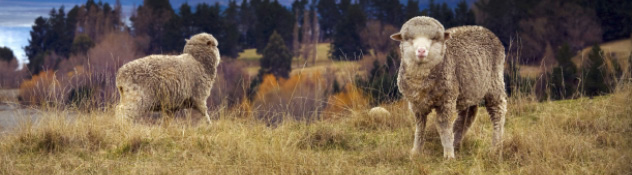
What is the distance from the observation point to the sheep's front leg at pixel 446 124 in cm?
518

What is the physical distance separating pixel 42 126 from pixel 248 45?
53.8 m

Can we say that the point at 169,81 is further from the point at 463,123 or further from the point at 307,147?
the point at 463,123

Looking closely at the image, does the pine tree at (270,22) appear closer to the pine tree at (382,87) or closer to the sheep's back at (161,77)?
the pine tree at (382,87)

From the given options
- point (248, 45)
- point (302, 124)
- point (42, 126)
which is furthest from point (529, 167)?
point (248, 45)

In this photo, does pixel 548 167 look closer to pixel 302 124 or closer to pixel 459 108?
pixel 459 108

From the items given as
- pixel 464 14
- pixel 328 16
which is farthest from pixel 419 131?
pixel 328 16

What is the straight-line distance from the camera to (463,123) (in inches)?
239

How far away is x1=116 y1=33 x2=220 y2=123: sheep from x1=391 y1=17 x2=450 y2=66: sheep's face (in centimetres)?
342

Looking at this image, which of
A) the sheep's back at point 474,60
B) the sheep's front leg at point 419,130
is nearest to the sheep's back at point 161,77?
the sheep's front leg at point 419,130

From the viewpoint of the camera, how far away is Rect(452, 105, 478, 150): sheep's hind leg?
6.02 meters

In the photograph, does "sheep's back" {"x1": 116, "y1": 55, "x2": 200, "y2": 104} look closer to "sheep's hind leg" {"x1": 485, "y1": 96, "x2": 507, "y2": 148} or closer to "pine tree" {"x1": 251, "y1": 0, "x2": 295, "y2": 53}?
"sheep's hind leg" {"x1": 485, "y1": 96, "x2": 507, "y2": 148}

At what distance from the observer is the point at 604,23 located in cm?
4234

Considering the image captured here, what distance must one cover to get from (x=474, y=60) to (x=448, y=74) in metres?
0.49

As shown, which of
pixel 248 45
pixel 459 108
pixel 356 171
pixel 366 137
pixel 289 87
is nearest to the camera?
pixel 356 171
